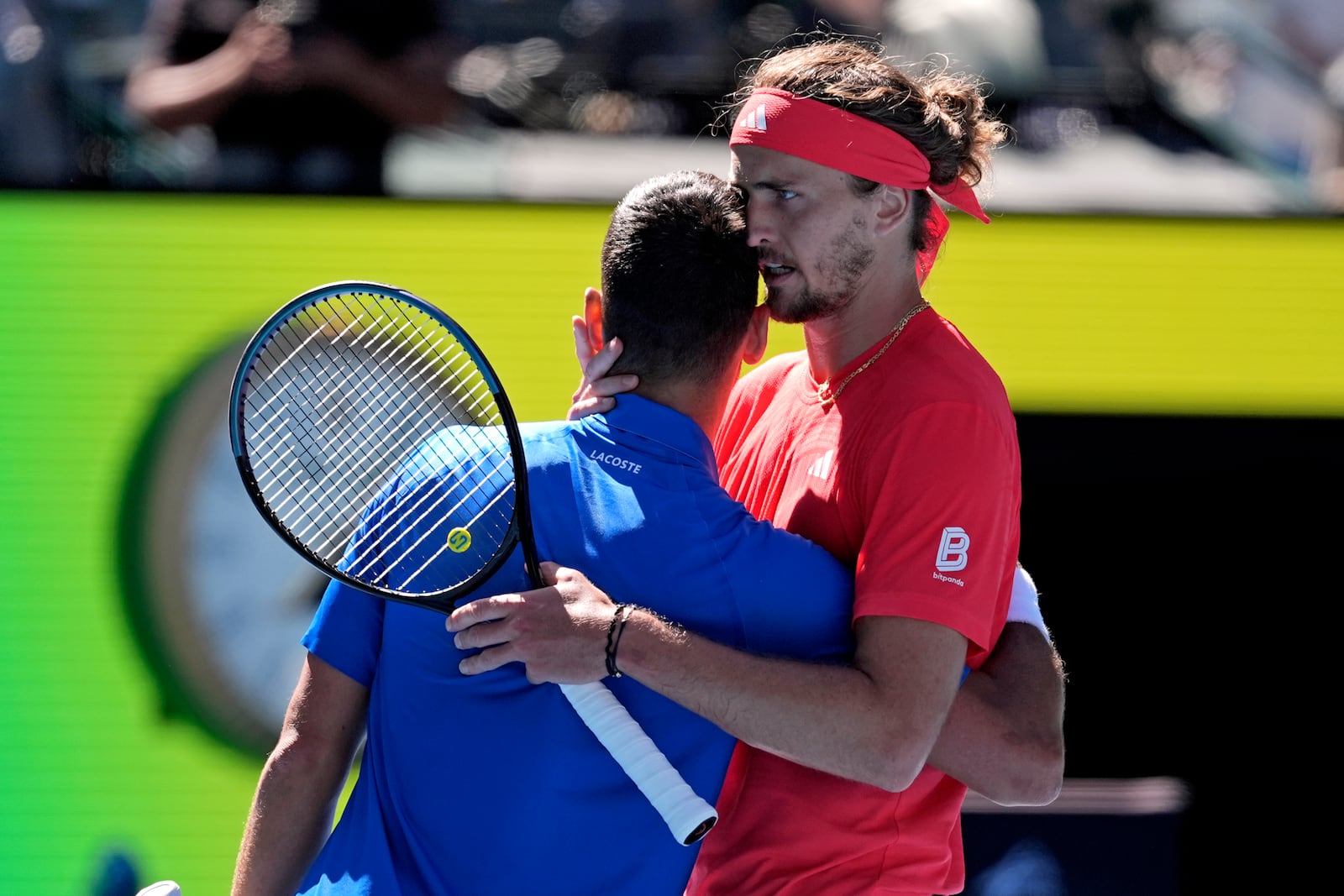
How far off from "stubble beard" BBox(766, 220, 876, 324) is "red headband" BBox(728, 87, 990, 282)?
0.10 metres

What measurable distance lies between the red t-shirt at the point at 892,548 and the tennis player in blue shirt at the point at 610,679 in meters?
0.13

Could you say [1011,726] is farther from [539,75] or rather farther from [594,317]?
[539,75]

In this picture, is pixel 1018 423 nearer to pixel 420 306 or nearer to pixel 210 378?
pixel 210 378

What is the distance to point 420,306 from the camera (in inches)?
77.1

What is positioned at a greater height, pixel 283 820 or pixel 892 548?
pixel 892 548

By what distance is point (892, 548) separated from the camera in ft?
6.66

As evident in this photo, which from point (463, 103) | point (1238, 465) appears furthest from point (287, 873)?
point (1238, 465)

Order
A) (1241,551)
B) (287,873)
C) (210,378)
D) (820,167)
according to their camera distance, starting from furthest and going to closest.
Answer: (1241,551) → (210,378) → (820,167) → (287,873)

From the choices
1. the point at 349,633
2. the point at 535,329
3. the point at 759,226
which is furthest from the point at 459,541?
the point at 535,329

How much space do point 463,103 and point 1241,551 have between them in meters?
2.75

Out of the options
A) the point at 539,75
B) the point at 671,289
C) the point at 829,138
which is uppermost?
the point at 829,138

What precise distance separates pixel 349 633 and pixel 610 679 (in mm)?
380

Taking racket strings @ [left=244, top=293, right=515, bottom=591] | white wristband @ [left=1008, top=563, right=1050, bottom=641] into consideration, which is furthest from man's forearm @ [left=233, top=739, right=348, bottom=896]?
white wristband @ [left=1008, top=563, right=1050, bottom=641]

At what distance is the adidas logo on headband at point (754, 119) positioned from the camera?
2336 millimetres
